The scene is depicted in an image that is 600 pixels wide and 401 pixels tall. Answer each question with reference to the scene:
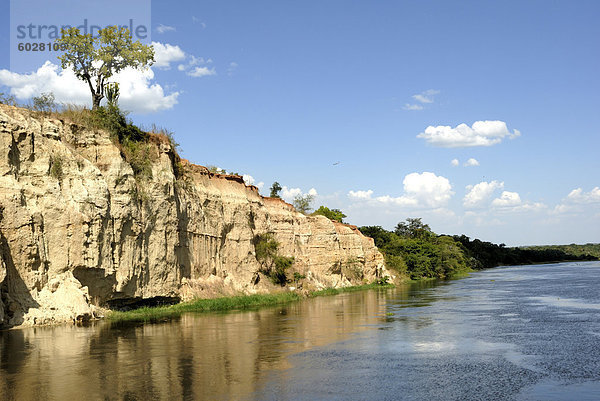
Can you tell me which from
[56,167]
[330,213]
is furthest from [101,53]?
[330,213]

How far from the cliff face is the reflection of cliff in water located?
3.29 metres

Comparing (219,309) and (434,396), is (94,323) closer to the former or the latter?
(219,309)

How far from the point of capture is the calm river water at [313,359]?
1284 centimetres

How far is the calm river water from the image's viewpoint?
12.8 m

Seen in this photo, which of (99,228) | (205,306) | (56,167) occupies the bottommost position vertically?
(205,306)

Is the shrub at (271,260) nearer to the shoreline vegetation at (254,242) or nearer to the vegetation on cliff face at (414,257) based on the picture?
the shoreline vegetation at (254,242)

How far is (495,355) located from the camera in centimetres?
1730

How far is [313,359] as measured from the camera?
16.8m

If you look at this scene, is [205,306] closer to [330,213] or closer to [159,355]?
[159,355]

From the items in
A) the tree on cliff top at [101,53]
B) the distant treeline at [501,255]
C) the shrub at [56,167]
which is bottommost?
the distant treeline at [501,255]

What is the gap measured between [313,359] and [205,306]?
18.5 meters

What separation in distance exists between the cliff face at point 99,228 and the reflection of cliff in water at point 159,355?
329cm

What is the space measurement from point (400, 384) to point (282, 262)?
114 ft

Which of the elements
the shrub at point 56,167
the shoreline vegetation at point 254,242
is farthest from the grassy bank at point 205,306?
the shrub at point 56,167
